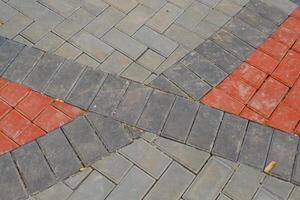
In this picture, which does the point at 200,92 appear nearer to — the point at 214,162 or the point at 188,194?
the point at 214,162

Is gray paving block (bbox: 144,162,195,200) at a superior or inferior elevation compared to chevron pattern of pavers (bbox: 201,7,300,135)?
inferior

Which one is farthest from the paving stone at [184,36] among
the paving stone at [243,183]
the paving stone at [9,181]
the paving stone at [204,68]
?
the paving stone at [9,181]

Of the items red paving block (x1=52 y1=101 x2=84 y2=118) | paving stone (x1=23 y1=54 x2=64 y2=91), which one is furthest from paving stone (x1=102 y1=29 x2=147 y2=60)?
red paving block (x1=52 y1=101 x2=84 y2=118)

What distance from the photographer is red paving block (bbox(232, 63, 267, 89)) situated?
12.9 ft

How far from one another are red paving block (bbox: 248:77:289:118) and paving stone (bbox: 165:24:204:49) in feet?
2.79

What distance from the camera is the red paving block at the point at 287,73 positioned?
3.98 m

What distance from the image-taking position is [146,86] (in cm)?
381

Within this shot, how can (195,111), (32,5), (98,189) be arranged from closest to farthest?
(98,189) → (195,111) → (32,5)

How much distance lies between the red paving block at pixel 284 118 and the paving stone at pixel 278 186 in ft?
1.75

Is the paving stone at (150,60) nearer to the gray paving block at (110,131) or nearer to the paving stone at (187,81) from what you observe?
the paving stone at (187,81)

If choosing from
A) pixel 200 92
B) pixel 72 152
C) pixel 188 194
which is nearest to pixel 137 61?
pixel 200 92

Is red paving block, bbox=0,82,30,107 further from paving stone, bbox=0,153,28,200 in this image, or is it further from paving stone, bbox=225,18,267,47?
paving stone, bbox=225,18,267,47

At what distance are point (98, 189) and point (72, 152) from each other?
0.41m

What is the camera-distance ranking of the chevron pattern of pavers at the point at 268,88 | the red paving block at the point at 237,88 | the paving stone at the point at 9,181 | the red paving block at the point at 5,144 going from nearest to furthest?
the paving stone at the point at 9,181, the red paving block at the point at 5,144, the chevron pattern of pavers at the point at 268,88, the red paving block at the point at 237,88
